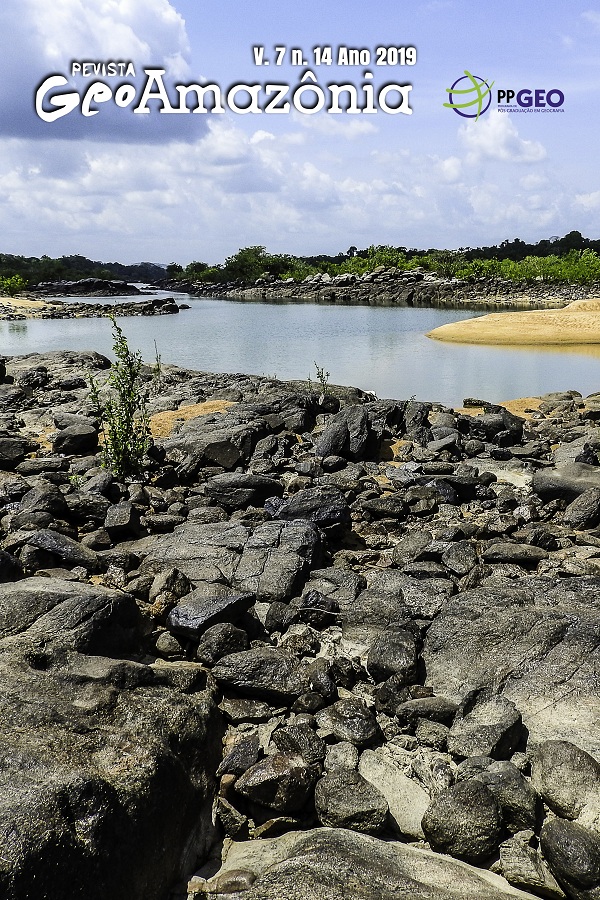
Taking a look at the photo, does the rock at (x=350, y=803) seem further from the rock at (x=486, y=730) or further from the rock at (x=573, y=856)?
the rock at (x=573, y=856)

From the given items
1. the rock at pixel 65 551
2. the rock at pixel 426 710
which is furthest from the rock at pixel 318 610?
the rock at pixel 65 551

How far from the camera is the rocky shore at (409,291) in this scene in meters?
80.8

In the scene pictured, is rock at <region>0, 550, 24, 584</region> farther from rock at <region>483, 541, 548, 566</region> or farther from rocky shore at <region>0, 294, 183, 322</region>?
rocky shore at <region>0, 294, 183, 322</region>

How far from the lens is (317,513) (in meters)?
10.2

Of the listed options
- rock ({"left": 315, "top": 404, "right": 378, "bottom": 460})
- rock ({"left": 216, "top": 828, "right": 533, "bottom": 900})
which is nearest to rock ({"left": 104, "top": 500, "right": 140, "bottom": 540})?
rock ({"left": 315, "top": 404, "right": 378, "bottom": 460})

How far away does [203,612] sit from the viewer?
6.76 metres

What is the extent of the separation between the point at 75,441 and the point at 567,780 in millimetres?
12126

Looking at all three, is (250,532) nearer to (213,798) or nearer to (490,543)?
(490,543)

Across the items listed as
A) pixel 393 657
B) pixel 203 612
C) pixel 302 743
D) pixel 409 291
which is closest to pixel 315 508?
pixel 203 612

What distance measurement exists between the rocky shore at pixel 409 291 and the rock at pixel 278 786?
75.4 metres

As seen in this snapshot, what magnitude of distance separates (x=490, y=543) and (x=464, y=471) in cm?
361

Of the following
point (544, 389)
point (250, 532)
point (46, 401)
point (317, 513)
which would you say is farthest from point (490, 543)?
point (544, 389)

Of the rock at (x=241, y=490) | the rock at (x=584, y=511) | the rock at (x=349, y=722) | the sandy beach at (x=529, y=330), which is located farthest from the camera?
the sandy beach at (x=529, y=330)

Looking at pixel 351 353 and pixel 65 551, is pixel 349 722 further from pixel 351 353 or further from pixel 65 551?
pixel 351 353
